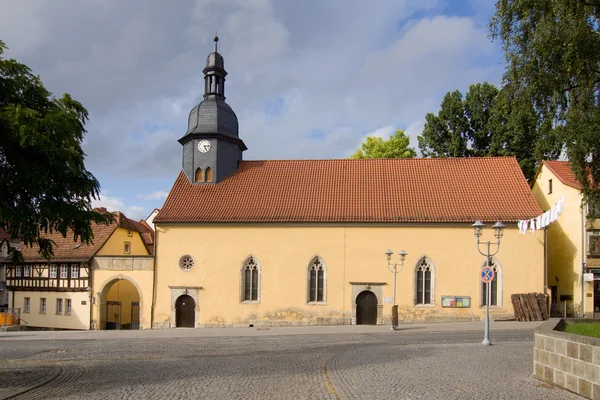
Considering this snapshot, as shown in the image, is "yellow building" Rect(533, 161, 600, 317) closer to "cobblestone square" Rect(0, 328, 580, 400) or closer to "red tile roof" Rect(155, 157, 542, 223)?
"red tile roof" Rect(155, 157, 542, 223)

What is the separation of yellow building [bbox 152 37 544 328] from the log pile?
0.60 meters

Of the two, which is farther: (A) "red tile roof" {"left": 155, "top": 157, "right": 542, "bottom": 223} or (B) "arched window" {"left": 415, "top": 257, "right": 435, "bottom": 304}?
(A) "red tile roof" {"left": 155, "top": 157, "right": 542, "bottom": 223}

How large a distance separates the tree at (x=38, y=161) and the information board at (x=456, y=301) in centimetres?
2108

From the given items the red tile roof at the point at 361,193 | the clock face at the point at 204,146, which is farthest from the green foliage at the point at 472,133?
the clock face at the point at 204,146

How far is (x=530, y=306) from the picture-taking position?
28.6 metres

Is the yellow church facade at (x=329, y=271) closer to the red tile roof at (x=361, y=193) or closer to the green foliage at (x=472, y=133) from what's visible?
the red tile roof at (x=361, y=193)

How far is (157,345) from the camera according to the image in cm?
1969

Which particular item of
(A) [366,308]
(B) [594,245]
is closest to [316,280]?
(A) [366,308]

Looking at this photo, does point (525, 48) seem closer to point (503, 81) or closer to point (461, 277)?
point (503, 81)

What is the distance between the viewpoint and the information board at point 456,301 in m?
29.3

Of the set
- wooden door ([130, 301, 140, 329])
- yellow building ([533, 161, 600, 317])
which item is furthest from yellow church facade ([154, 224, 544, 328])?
wooden door ([130, 301, 140, 329])

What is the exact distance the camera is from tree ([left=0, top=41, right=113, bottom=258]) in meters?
10.6

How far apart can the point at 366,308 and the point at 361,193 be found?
241 inches

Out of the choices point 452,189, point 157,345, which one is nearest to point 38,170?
point 157,345
